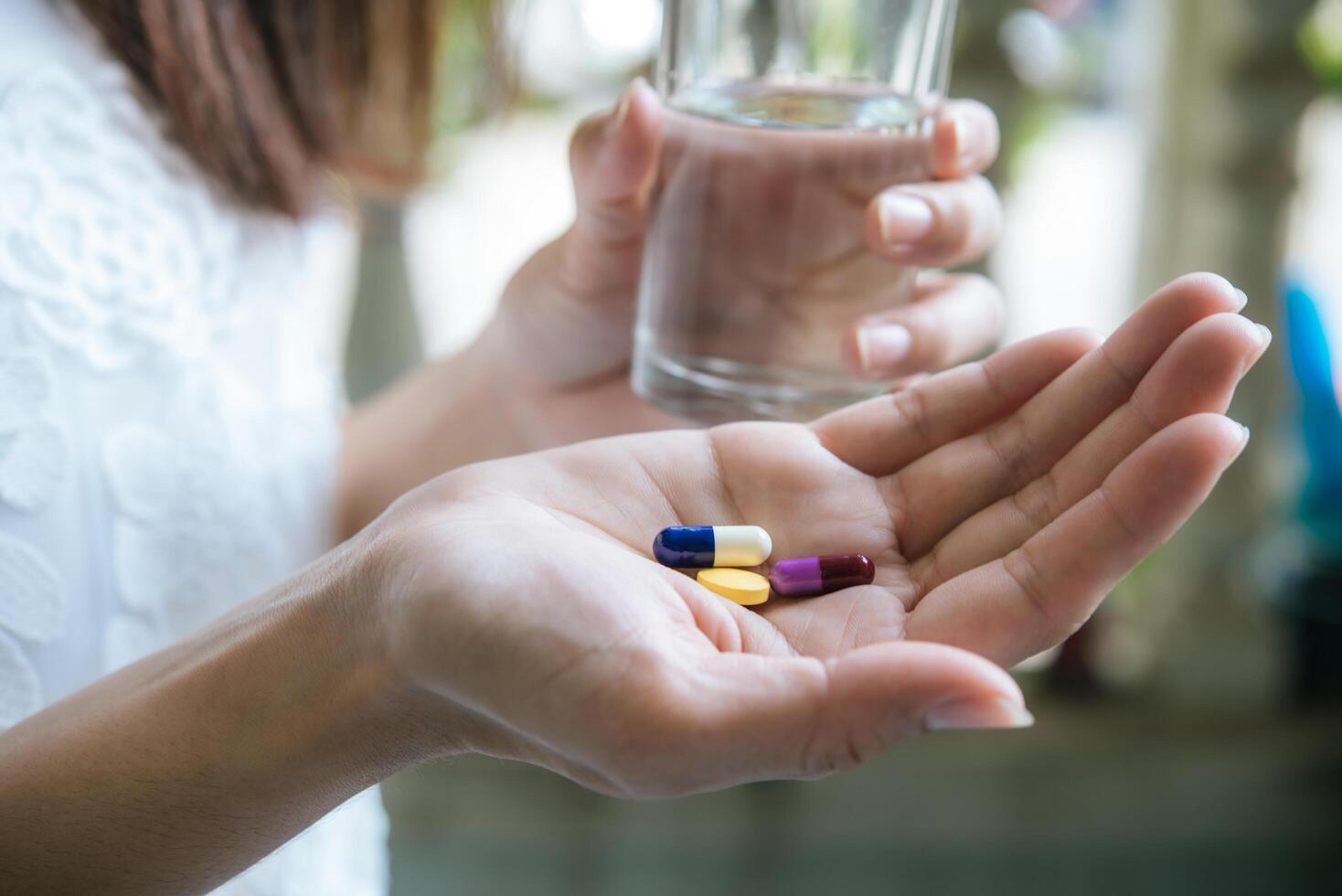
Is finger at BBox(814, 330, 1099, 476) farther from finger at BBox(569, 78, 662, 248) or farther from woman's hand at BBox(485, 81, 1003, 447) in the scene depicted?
finger at BBox(569, 78, 662, 248)

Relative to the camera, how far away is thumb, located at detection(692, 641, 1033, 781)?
586mm

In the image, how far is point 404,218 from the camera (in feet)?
7.86

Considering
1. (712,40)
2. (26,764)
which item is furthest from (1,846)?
(712,40)

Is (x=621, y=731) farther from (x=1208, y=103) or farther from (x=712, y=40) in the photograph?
(x=1208, y=103)

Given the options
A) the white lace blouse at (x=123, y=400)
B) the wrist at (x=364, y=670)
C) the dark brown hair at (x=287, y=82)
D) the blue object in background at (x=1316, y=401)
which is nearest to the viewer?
the wrist at (x=364, y=670)

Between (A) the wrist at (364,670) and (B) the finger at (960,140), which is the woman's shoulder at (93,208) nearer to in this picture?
(A) the wrist at (364,670)

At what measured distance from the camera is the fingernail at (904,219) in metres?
0.99

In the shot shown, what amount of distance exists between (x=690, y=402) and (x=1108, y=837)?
6.23ft

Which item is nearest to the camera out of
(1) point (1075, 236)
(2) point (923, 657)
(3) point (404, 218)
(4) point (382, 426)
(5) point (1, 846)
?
(2) point (923, 657)

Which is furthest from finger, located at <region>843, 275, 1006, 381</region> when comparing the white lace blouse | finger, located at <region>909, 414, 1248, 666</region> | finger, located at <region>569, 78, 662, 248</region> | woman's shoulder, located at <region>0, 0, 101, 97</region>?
woman's shoulder, located at <region>0, 0, 101, 97</region>

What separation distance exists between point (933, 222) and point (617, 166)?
0.28 meters

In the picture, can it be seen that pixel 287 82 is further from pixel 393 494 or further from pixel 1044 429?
pixel 1044 429

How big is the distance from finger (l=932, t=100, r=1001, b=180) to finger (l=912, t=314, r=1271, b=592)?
0.36 m

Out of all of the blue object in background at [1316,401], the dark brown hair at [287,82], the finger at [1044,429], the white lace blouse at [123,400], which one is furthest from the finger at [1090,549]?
the blue object in background at [1316,401]
